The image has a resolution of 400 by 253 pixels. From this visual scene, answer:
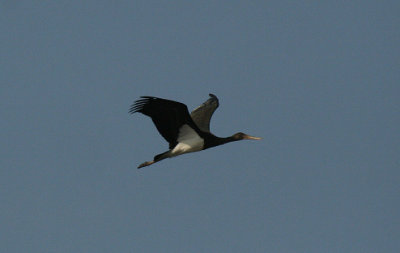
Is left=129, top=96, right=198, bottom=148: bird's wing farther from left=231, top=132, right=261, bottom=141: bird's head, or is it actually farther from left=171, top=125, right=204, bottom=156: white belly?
left=231, top=132, right=261, bottom=141: bird's head

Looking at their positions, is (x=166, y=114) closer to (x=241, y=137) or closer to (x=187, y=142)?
(x=187, y=142)

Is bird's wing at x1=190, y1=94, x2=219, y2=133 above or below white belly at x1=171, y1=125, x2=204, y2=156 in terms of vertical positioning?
above

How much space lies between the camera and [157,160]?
36188mm

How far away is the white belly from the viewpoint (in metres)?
36.0

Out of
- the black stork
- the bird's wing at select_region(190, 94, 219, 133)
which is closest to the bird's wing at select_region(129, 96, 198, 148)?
the black stork

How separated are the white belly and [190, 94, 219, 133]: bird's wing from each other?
5.25 ft

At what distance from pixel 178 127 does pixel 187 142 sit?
79 cm

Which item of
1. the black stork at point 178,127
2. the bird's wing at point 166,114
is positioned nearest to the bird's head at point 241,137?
the black stork at point 178,127

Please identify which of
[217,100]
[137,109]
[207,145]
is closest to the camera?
[137,109]

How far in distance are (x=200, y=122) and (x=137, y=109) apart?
4.62 meters

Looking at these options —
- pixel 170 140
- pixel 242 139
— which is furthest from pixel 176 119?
pixel 242 139

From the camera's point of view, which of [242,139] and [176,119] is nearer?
[176,119]

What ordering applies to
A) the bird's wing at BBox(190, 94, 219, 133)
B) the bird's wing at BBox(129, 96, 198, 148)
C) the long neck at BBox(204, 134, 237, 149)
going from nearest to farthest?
the bird's wing at BBox(129, 96, 198, 148) < the long neck at BBox(204, 134, 237, 149) < the bird's wing at BBox(190, 94, 219, 133)

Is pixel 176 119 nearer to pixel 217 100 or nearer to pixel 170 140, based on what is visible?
pixel 170 140
